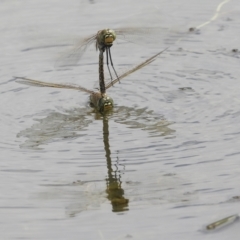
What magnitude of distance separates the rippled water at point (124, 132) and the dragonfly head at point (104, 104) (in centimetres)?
5

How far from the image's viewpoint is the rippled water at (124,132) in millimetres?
3820

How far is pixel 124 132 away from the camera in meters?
4.83

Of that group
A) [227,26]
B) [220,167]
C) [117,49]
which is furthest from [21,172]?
[227,26]

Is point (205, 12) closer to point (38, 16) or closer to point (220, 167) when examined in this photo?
point (38, 16)

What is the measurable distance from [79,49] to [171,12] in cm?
168

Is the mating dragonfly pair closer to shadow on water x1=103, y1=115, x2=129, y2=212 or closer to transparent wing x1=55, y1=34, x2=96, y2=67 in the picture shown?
transparent wing x1=55, y1=34, x2=96, y2=67

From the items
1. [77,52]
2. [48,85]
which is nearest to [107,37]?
[77,52]

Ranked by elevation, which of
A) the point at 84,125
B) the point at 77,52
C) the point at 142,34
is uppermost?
the point at 142,34

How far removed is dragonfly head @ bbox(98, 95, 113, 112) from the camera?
5.20 m

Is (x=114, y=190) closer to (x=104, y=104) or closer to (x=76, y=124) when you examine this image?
(x=76, y=124)

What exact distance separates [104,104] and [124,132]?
42 cm

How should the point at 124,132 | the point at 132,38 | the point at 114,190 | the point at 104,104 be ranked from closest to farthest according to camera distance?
the point at 114,190 < the point at 124,132 < the point at 104,104 < the point at 132,38

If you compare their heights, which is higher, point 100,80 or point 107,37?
point 107,37

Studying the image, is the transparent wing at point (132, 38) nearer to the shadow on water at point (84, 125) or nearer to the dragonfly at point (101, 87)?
the dragonfly at point (101, 87)
